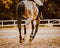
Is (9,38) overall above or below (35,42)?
below

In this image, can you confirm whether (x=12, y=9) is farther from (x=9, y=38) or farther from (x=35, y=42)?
(x=35, y=42)

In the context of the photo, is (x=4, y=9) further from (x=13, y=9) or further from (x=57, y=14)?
(x=57, y=14)

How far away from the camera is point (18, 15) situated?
6801 millimetres

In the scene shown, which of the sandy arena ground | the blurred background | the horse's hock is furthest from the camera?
the blurred background

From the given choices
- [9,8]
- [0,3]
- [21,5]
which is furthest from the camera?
[9,8]

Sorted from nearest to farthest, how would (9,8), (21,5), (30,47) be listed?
1. (21,5)
2. (30,47)
3. (9,8)

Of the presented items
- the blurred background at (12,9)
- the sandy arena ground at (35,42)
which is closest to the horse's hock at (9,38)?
the sandy arena ground at (35,42)

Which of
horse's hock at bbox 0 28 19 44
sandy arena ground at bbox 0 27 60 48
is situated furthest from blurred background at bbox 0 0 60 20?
sandy arena ground at bbox 0 27 60 48

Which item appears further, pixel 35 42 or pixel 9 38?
pixel 9 38

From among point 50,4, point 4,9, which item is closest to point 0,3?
point 4,9

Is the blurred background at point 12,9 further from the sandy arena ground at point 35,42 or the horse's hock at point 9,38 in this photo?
the sandy arena ground at point 35,42

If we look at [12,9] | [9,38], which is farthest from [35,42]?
[12,9]

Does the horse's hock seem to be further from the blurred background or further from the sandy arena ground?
the blurred background

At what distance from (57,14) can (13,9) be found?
4.76 m
